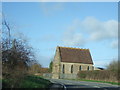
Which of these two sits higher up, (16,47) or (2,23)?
(2,23)

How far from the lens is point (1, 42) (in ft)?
48.9

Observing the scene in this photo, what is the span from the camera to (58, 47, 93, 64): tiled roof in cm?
7512

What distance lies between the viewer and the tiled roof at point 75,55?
75125 mm

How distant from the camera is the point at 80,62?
75375 mm

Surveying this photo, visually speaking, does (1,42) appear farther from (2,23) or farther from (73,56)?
(73,56)

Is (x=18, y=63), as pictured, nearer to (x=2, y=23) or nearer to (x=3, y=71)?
(x=3, y=71)

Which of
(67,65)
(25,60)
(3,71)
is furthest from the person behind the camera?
(67,65)

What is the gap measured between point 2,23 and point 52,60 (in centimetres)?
6574

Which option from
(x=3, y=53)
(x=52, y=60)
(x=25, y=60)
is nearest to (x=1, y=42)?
(x=3, y=53)

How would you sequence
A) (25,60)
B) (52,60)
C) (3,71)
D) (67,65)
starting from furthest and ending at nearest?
(52,60) < (67,65) < (25,60) < (3,71)

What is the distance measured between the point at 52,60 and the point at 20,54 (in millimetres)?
66703

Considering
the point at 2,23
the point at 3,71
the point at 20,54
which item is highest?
the point at 2,23

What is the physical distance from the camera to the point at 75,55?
7631 cm

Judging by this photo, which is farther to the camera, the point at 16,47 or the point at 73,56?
the point at 73,56
